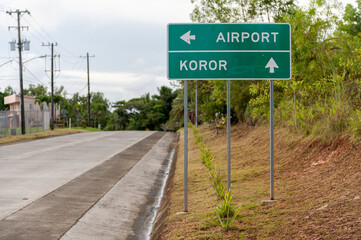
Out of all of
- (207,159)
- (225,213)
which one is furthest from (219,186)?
(207,159)

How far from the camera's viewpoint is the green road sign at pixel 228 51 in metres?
7.45

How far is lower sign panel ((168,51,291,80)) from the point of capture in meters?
7.43

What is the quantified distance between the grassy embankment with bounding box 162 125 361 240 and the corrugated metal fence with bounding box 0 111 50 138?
26.0m

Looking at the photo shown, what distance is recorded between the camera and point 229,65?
24.7 feet

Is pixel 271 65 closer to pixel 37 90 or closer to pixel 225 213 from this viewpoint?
pixel 225 213

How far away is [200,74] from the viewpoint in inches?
293

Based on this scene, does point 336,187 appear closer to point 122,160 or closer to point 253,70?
point 253,70

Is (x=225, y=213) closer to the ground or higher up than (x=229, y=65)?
closer to the ground

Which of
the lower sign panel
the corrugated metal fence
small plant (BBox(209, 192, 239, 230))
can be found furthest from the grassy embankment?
the corrugated metal fence

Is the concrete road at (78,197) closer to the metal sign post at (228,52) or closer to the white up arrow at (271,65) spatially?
the metal sign post at (228,52)

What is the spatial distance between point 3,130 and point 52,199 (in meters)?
28.0

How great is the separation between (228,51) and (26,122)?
38603 millimetres

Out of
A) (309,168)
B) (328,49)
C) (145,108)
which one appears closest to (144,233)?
(309,168)

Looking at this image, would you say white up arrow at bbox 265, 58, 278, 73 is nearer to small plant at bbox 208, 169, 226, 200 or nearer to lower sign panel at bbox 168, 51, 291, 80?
lower sign panel at bbox 168, 51, 291, 80
